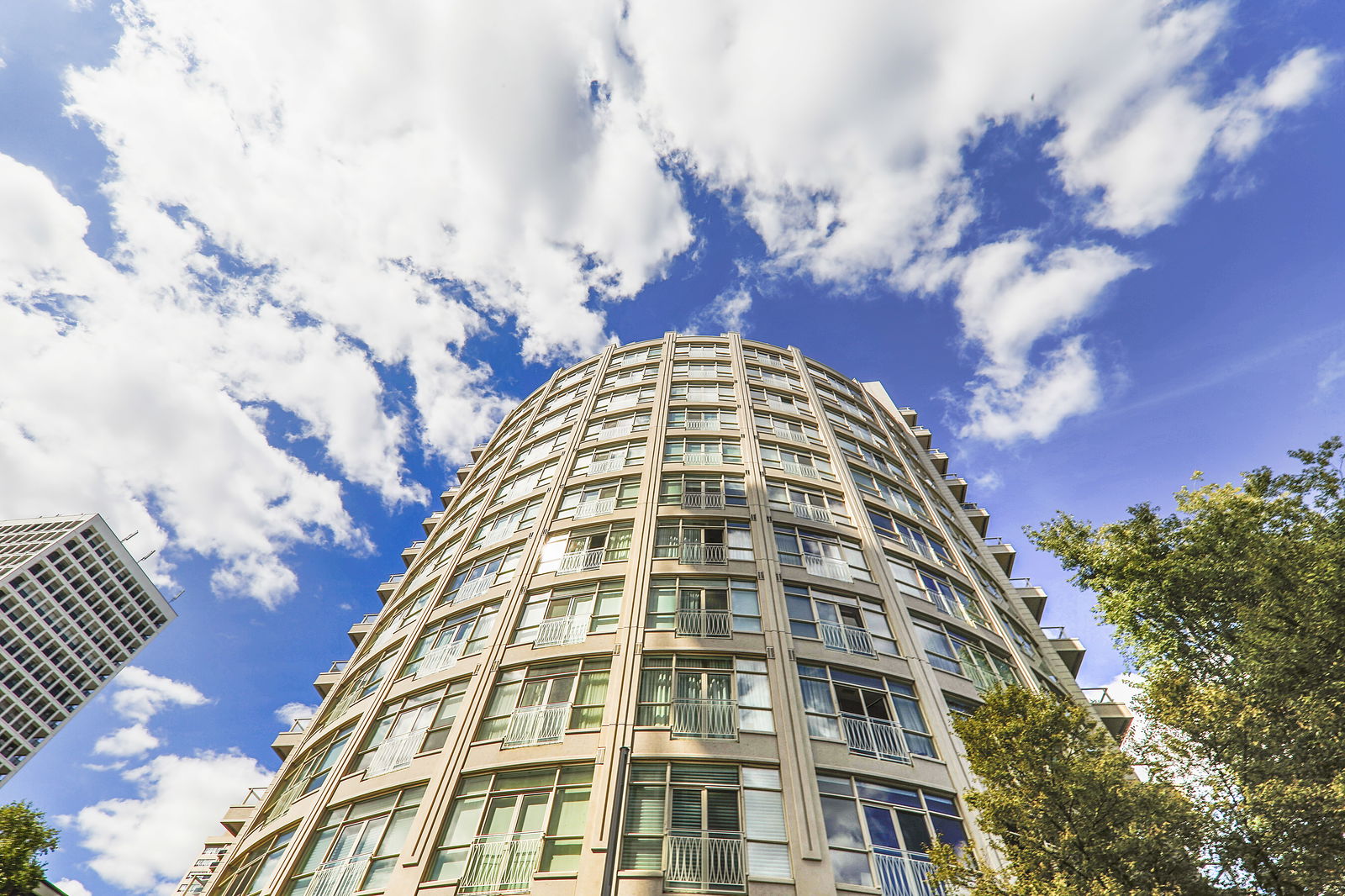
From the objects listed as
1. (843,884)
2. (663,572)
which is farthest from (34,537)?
(843,884)

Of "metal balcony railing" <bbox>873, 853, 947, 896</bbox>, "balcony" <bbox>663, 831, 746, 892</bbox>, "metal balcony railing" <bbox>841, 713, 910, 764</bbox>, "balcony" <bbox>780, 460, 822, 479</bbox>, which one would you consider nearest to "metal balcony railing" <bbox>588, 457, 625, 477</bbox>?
"balcony" <bbox>780, 460, 822, 479</bbox>

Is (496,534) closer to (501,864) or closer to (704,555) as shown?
(704,555)

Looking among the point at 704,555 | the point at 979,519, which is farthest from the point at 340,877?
the point at 979,519

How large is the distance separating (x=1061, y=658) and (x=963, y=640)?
33.9 feet

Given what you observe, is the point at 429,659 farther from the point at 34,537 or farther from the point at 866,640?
the point at 34,537

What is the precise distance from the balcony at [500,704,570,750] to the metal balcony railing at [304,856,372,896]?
447 cm

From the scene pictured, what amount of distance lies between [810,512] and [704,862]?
44.6ft

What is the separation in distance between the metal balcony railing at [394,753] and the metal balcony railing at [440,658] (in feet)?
7.39

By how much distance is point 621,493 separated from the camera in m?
25.4

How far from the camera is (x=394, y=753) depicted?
18734 mm

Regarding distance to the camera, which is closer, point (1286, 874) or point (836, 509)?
point (1286, 874)

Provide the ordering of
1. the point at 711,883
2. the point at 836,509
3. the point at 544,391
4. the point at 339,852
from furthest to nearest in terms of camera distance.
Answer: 1. the point at 544,391
2. the point at 836,509
3. the point at 339,852
4. the point at 711,883

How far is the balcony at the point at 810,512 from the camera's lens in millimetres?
24234

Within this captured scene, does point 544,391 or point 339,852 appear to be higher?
point 544,391
